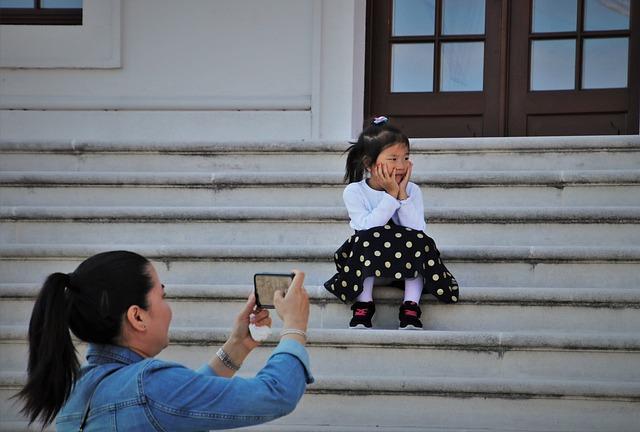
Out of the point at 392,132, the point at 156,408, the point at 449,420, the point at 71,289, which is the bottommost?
the point at 449,420

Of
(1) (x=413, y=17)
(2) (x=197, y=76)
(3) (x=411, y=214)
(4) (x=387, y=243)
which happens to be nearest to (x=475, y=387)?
(4) (x=387, y=243)

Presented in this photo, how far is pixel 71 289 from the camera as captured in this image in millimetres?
2371

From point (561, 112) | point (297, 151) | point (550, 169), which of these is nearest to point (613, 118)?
point (561, 112)

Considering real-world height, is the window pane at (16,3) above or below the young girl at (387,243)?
above

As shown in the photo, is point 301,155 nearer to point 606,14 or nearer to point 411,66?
point 411,66

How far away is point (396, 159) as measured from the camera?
498cm

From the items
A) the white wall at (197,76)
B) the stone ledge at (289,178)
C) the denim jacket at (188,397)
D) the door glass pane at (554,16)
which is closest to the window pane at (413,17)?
the white wall at (197,76)

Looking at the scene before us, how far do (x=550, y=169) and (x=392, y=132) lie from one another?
118cm

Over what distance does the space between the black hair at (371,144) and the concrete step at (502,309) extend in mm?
606

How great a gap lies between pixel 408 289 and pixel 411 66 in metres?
2.79

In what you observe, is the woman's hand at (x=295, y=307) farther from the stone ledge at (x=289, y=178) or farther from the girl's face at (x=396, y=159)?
the stone ledge at (x=289, y=178)

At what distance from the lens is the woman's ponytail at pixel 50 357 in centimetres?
229

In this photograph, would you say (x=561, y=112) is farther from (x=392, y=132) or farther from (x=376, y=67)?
(x=392, y=132)

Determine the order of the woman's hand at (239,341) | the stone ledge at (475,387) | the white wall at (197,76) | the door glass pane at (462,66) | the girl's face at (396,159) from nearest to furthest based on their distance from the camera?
1. the woman's hand at (239,341)
2. the stone ledge at (475,387)
3. the girl's face at (396,159)
4. the white wall at (197,76)
5. the door glass pane at (462,66)
